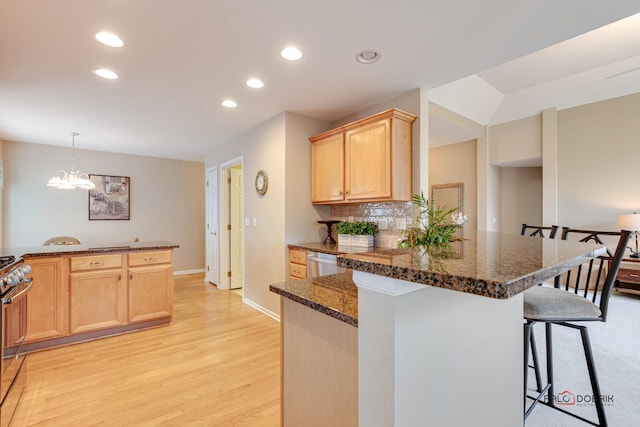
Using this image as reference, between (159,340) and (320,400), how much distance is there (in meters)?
2.49

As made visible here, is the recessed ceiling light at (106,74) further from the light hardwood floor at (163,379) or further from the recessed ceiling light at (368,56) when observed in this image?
the light hardwood floor at (163,379)

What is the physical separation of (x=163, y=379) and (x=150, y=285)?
1313 mm

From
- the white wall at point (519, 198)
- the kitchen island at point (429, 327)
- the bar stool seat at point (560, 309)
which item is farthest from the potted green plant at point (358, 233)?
the white wall at point (519, 198)

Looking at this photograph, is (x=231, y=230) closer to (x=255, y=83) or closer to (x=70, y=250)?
(x=70, y=250)

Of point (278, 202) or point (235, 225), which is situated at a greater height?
point (278, 202)

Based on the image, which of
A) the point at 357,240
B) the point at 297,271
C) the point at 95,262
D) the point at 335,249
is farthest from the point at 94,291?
the point at 357,240

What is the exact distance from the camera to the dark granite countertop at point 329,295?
0.98 metres

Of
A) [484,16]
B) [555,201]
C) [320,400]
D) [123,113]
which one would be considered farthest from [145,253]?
[555,201]

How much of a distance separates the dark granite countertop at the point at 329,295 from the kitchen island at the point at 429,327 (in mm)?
114

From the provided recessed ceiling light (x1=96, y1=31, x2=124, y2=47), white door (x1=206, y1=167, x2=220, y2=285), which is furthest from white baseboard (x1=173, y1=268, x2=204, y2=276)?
recessed ceiling light (x1=96, y1=31, x2=124, y2=47)

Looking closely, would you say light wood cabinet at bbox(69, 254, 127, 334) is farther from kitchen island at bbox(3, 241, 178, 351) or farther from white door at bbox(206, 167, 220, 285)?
white door at bbox(206, 167, 220, 285)

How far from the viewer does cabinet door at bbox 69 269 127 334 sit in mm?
2822

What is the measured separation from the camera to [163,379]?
2.20 m

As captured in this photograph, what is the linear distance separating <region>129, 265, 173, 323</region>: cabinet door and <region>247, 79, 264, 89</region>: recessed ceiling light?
2209mm
